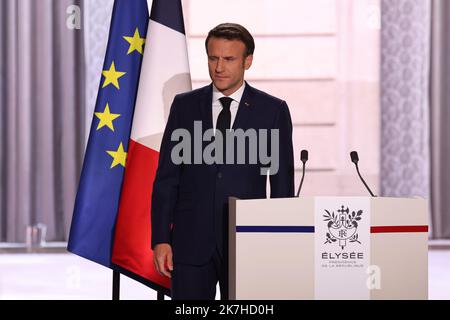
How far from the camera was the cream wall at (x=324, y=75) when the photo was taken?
19.2 feet

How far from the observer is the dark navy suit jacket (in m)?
2.24

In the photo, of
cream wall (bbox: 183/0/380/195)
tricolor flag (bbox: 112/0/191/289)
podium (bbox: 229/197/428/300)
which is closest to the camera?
podium (bbox: 229/197/428/300)

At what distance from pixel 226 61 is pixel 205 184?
0.35m

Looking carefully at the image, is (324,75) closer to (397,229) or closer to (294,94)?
(294,94)

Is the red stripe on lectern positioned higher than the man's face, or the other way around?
the man's face

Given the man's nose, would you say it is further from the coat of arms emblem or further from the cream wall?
the cream wall

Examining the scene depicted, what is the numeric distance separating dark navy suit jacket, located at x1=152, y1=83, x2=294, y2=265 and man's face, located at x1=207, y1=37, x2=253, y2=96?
0.07m

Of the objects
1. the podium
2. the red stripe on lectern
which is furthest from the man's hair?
the red stripe on lectern

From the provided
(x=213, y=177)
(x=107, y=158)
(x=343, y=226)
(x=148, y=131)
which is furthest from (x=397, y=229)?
(x=107, y=158)

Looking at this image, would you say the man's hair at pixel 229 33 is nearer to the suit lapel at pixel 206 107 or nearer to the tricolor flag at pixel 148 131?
the suit lapel at pixel 206 107

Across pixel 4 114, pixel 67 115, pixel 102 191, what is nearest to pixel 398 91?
pixel 67 115

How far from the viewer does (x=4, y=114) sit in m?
6.90

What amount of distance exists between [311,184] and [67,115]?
2335 millimetres

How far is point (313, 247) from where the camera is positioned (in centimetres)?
193
